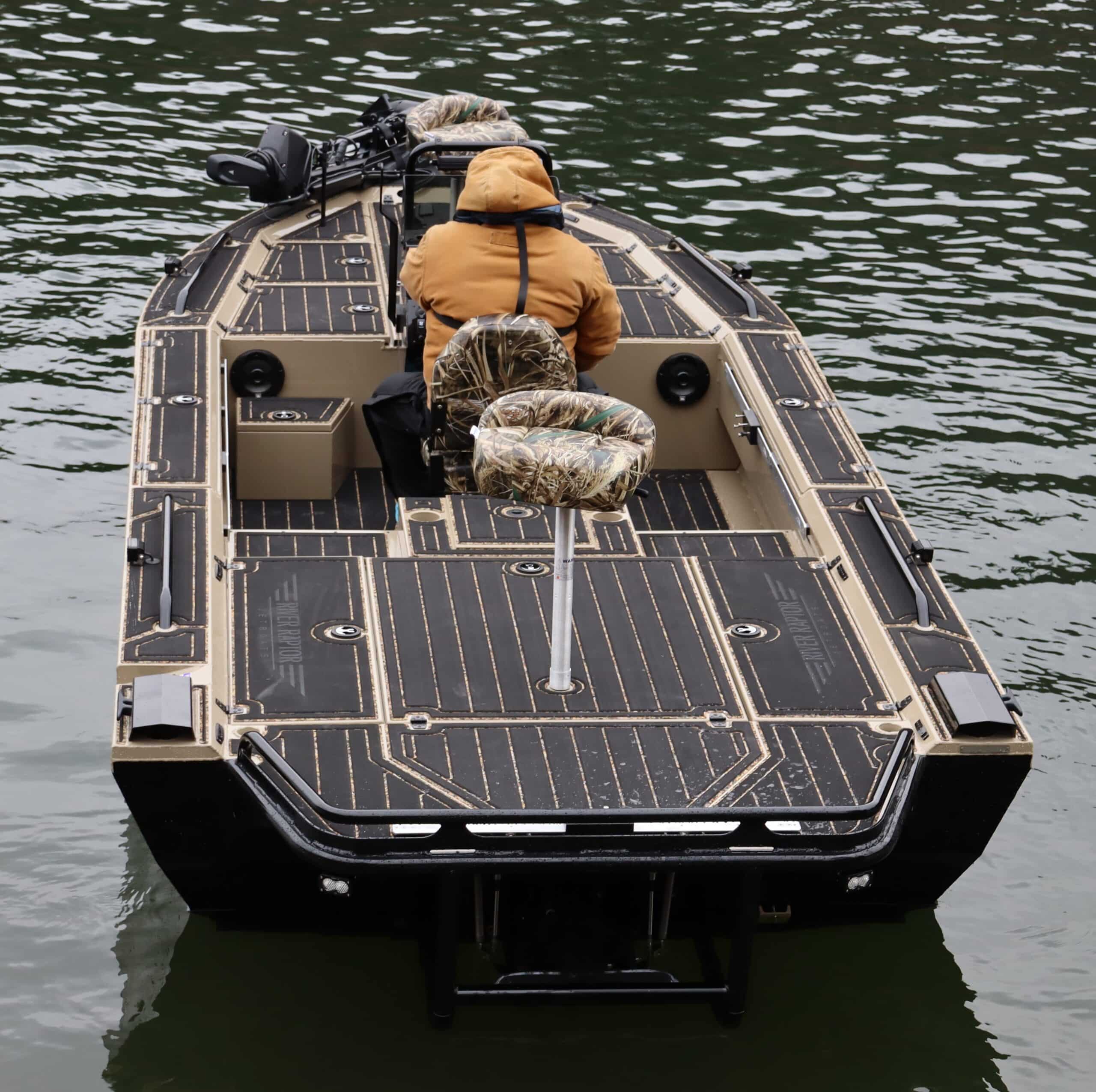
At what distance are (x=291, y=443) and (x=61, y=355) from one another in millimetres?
2624

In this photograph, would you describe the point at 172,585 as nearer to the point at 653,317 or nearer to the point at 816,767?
the point at 816,767

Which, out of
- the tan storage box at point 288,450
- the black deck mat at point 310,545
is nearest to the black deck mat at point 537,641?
the black deck mat at point 310,545

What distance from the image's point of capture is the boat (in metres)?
4.03

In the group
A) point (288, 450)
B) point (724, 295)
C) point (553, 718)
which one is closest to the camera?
point (553, 718)

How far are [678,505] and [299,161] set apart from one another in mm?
2378

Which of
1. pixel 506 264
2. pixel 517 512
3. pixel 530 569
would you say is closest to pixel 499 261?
pixel 506 264

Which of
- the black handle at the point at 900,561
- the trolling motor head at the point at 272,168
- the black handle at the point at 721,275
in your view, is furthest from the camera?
the trolling motor head at the point at 272,168

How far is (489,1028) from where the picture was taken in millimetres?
4570

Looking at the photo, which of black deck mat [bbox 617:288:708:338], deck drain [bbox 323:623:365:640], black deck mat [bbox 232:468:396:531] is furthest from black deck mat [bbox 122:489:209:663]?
black deck mat [bbox 617:288:708:338]

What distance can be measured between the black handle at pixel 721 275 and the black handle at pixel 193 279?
1840 millimetres

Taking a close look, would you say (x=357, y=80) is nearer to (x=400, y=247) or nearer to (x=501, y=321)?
(x=400, y=247)

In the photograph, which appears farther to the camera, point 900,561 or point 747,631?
point 900,561

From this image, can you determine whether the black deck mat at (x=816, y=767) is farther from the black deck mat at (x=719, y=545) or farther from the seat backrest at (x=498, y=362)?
the seat backrest at (x=498, y=362)

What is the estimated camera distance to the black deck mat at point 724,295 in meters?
6.67
